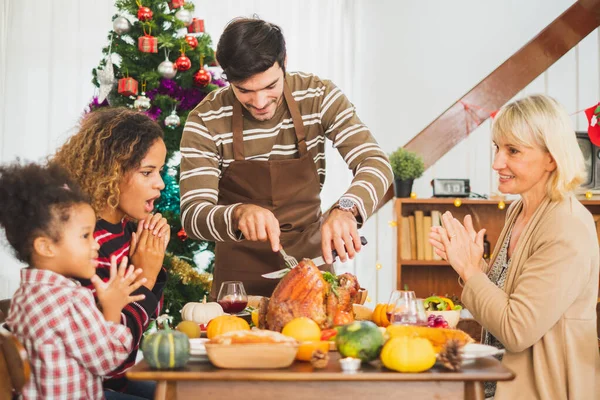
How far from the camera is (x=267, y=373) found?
4.40 ft

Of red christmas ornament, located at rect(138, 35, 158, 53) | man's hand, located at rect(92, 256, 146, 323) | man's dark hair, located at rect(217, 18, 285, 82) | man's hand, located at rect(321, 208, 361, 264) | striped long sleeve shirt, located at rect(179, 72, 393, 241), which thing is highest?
red christmas ornament, located at rect(138, 35, 158, 53)

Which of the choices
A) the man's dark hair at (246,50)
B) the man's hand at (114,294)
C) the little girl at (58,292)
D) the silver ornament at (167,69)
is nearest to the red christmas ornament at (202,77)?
the silver ornament at (167,69)

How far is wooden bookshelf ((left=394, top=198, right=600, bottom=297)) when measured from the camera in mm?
4770

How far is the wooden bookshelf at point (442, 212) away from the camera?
15.6 ft

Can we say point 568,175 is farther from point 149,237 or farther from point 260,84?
point 149,237

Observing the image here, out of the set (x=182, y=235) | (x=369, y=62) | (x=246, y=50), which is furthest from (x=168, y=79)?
(x=369, y=62)

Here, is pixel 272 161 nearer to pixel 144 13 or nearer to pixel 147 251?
pixel 147 251

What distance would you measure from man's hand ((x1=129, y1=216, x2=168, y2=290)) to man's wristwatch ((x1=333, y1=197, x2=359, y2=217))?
0.52 meters

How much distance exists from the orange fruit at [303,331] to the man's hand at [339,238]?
0.47 meters

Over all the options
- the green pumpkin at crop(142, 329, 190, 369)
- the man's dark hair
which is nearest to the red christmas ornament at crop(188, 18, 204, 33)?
the man's dark hair

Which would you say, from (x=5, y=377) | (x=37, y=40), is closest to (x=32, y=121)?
(x=37, y=40)

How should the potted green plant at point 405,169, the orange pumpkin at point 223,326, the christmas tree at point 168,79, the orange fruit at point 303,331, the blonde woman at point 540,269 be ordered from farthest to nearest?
the potted green plant at point 405,169 → the christmas tree at point 168,79 → the blonde woman at point 540,269 → the orange pumpkin at point 223,326 → the orange fruit at point 303,331

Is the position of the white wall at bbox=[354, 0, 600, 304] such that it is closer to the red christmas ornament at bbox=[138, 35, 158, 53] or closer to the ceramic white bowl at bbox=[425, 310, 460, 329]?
the red christmas ornament at bbox=[138, 35, 158, 53]

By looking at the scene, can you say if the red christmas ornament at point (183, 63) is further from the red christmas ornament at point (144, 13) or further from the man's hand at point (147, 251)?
the man's hand at point (147, 251)
